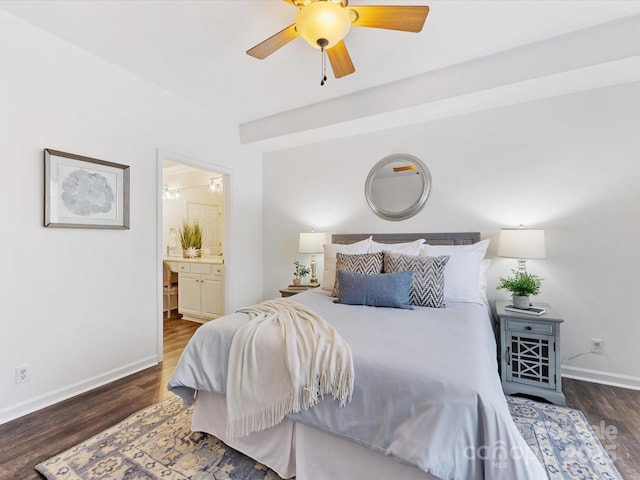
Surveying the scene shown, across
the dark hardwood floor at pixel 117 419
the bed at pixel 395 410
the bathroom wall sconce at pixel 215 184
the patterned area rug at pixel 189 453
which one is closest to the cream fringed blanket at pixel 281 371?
the bed at pixel 395 410

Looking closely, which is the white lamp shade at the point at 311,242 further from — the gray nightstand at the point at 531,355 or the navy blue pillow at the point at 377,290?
the gray nightstand at the point at 531,355

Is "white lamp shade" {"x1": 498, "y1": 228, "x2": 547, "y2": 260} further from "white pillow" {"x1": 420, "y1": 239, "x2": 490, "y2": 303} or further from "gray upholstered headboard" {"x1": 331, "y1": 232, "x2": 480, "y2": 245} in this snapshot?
"gray upholstered headboard" {"x1": 331, "y1": 232, "x2": 480, "y2": 245}

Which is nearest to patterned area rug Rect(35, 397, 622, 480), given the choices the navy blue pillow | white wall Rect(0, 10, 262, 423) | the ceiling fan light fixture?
white wall Rect(0, 10, 262, 423)

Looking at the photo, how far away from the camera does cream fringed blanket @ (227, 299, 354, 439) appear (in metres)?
1.36

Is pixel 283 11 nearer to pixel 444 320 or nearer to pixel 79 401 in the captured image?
pixel 444 320

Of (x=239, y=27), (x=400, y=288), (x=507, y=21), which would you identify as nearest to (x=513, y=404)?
(x=400, y=288)

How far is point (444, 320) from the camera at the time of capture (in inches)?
73.7

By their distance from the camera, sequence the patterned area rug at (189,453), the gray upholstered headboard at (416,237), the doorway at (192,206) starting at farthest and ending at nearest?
the doorway at (192,206) < the gray upholstered headboard at (416,237) < the patterned area rug at (189,453)

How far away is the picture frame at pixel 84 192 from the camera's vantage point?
2260 millimetres

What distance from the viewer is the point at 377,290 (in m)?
2.26

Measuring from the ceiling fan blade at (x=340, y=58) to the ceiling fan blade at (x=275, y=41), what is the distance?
0.92ft

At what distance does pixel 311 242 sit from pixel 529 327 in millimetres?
2287

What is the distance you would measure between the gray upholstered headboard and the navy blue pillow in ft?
3.38

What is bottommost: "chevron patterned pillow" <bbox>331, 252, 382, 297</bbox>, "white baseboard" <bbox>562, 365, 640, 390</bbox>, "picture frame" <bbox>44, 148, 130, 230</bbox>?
"white baseboard" <bbox>562, 365, 640, 390</bbox>
